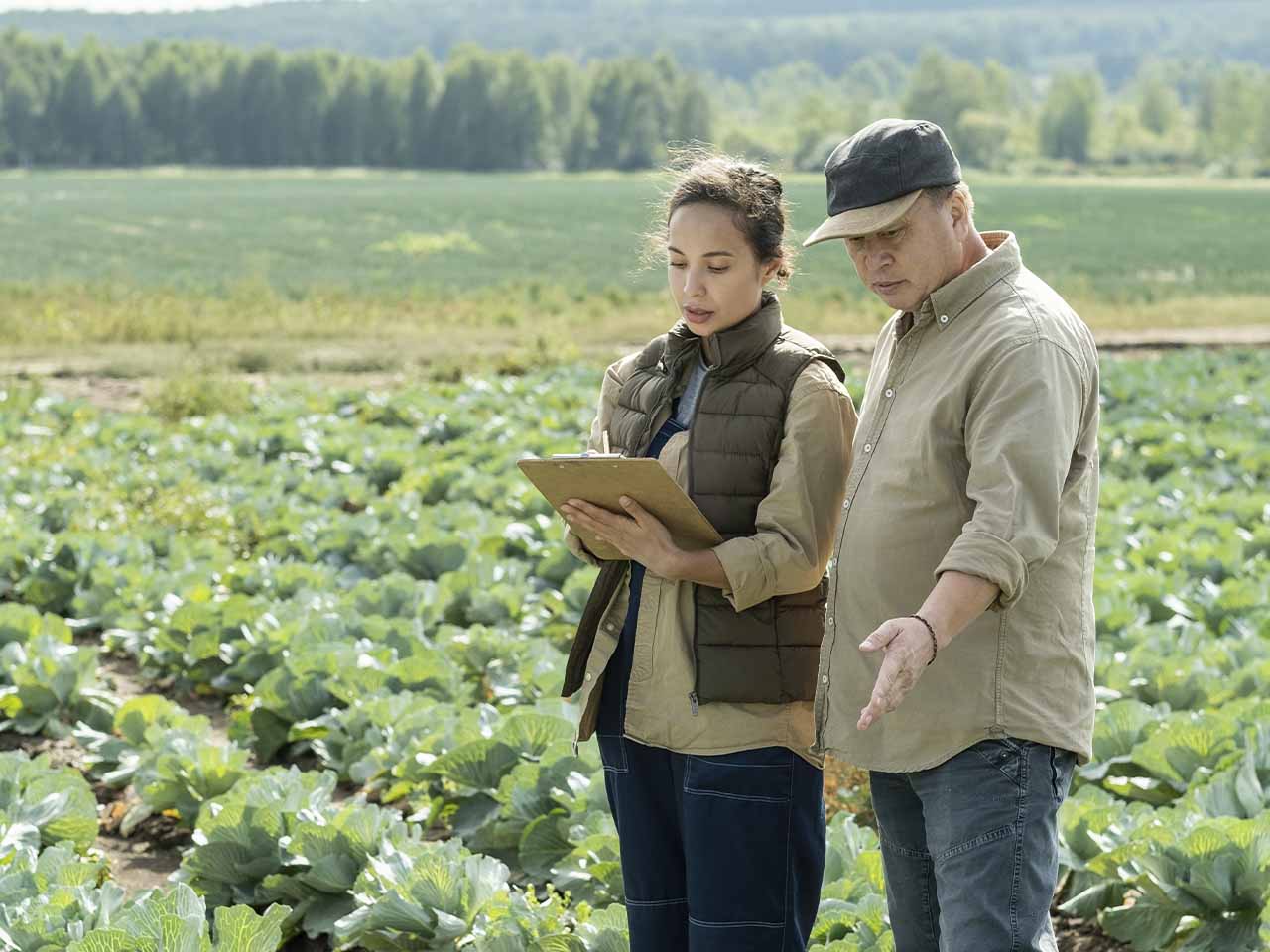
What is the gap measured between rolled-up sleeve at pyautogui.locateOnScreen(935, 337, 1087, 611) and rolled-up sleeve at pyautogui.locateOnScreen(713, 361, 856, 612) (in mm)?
371

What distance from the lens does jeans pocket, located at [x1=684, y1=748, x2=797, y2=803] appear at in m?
2.46

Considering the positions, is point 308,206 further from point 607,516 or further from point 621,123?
point 607,516

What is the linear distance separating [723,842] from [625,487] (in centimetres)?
60

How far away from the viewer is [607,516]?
2.50 m

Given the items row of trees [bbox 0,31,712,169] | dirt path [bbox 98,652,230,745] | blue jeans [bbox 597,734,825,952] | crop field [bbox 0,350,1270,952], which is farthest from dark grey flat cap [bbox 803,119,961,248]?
row of trees [bbox 0,31,712,169]

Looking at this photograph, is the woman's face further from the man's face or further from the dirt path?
the dirt path

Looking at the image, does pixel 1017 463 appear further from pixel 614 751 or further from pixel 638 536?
pixel 614 751

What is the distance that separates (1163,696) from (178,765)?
124 inches

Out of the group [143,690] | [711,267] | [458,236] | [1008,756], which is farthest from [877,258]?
[458,236]

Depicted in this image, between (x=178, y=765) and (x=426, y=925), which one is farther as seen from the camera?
(x=178, y=765)

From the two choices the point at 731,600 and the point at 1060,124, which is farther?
the point at 1060,124

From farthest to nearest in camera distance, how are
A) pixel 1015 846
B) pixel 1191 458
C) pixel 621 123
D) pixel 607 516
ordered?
pixel 621 123 → pixel 1191 458 → pixel 607 516 → pixel 1015 846

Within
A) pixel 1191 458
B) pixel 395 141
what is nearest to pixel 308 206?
pixel 395 141

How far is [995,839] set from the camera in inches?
84.0
